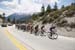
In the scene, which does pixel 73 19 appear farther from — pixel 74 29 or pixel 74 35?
Result: pixel 74 35

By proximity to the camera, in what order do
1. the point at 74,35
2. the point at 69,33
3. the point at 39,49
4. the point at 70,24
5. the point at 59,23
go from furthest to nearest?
the point at 59,23
the point at 70,24
the point at 69,33
the point at 74,35
the point at 39,49

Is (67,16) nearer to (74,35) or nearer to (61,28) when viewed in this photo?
(61,28)

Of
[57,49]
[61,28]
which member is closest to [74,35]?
[61,28]

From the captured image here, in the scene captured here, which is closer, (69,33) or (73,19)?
(69,33)

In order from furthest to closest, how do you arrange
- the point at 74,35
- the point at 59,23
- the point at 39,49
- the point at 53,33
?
1. the point at 59,23
2. the point at 74,35
3. the point at 53,33
4. the point at 39,49

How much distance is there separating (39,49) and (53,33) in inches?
513

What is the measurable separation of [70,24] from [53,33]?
11.3 meters

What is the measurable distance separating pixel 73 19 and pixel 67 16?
10.9 feet

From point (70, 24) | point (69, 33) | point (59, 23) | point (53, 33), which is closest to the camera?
point (53, 33)

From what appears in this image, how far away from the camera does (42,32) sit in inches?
1439

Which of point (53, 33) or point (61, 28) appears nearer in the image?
point (53, 33)

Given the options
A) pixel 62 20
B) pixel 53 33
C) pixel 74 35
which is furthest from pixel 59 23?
pixel 53 33

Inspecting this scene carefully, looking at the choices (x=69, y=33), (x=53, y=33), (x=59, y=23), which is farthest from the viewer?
(x=59, y=23)

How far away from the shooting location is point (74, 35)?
34375 millimetres
